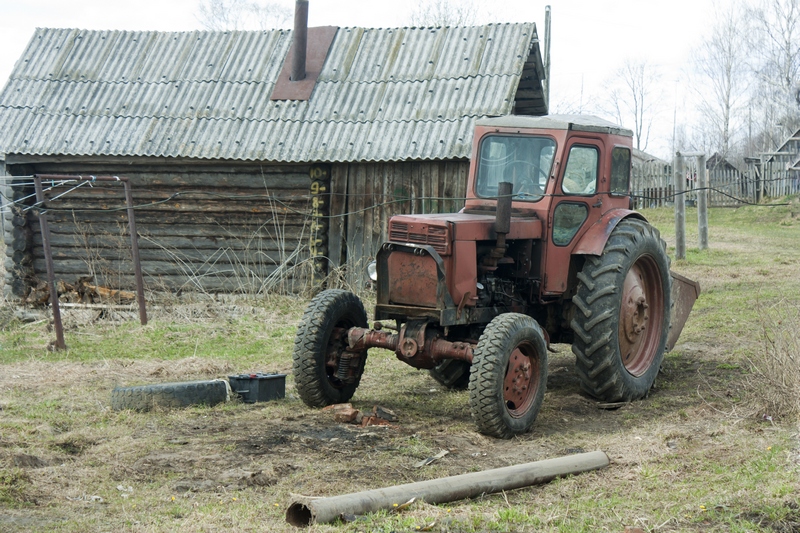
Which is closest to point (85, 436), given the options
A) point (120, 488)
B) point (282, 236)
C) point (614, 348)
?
point (120, 488)

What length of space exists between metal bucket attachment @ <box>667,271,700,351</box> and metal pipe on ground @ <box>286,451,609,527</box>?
11.0 feet

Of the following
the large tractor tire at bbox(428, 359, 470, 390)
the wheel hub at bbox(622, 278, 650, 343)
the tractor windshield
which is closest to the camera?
the tractor windshield

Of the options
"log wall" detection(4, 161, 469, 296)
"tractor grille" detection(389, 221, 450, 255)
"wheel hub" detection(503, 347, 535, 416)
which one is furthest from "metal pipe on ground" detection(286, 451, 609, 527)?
"log wall" detection(4, 161, 469, 296)

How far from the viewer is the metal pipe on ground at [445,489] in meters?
4.54

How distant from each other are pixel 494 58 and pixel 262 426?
9.15 metres

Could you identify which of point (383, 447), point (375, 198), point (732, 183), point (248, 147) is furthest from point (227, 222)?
point (732, 183)

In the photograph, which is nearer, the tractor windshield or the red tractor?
the red tractor

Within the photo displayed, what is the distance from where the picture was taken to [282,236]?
1396 cm

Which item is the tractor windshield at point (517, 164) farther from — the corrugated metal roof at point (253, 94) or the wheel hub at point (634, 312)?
the corrugated metal roof at point (253, 94)

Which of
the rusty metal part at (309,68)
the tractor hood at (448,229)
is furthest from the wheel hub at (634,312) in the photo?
the rusty metal part at (309,68)

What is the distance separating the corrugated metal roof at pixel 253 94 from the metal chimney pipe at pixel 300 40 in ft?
1.24

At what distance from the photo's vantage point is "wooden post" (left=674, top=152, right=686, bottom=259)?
51.3 feet

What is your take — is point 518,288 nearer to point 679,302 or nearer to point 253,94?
point 679,302

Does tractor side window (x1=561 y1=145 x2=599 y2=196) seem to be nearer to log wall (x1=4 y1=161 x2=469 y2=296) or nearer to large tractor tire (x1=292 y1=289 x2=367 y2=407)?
large tractor tire (x1=292 y1=289 x2=367 y2=407)
